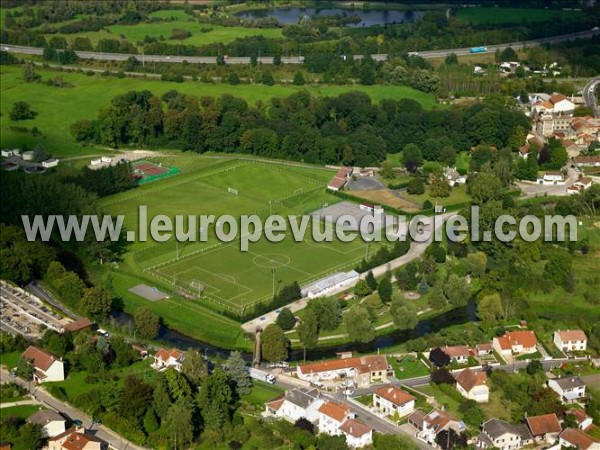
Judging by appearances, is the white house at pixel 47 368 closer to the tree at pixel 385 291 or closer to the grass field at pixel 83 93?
the tree at pixel 385 291

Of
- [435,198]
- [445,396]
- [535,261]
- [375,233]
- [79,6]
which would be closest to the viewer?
[445,396]

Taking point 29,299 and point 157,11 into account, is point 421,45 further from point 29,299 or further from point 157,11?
point 29,299

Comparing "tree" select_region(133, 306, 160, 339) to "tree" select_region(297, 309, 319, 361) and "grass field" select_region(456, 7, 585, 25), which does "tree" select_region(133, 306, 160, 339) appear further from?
"grass field" select_region(456, 7, 585, 25)

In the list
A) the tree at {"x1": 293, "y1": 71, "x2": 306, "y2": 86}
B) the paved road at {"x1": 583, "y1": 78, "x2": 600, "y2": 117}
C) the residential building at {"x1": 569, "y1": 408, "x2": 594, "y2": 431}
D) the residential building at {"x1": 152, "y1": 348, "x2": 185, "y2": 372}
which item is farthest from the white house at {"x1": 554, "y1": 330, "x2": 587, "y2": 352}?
the tree at {"x1": 293, "y1": 71, "x2": 306, "y2": 86}

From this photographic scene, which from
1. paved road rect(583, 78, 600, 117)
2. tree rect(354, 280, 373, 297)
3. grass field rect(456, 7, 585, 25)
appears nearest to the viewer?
tree rect(354, 280, 373, 297)

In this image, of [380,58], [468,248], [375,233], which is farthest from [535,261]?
[380,58]

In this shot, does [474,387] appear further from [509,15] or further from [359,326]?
[509,15]
